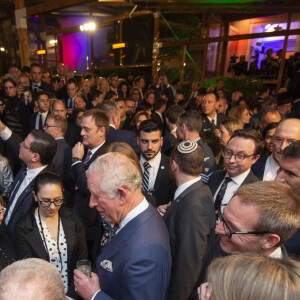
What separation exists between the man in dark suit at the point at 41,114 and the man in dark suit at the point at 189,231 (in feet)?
11.4

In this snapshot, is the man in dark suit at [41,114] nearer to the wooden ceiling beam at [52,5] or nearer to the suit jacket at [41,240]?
the suit jacket at [41,240]

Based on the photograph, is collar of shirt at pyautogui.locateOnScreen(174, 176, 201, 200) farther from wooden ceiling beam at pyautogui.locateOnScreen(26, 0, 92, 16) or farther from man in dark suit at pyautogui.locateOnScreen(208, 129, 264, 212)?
wooden ceiling beam at pyautogui.locateOnScreen(26, 0, 92, 16)

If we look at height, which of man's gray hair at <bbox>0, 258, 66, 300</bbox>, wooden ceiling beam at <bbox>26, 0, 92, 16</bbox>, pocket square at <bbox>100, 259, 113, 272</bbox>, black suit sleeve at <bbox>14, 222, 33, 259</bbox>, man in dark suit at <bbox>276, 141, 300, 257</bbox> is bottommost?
black suit sleeve at <bbox>14, 222, 33, 259</bbox>

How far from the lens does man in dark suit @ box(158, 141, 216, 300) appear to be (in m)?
1.56

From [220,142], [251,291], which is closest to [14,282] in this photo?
[251,291]

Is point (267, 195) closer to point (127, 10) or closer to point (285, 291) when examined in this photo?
point (285, 291)

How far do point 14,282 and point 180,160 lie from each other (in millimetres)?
1203

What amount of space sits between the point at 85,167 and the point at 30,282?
5.92 feet

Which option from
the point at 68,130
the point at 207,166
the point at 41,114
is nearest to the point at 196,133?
the point at 207,166

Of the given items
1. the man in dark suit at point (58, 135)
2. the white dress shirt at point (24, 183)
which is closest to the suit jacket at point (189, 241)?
the white dress shirt at point (24, 183)

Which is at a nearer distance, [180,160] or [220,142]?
[180,160]

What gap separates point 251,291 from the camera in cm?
77

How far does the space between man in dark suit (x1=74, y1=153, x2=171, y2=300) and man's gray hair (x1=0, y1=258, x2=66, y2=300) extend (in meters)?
0.31

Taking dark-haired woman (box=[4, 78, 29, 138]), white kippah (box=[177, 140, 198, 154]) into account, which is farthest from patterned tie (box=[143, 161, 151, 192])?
dark-haired woman (box=[4, 78, 29, 138])
